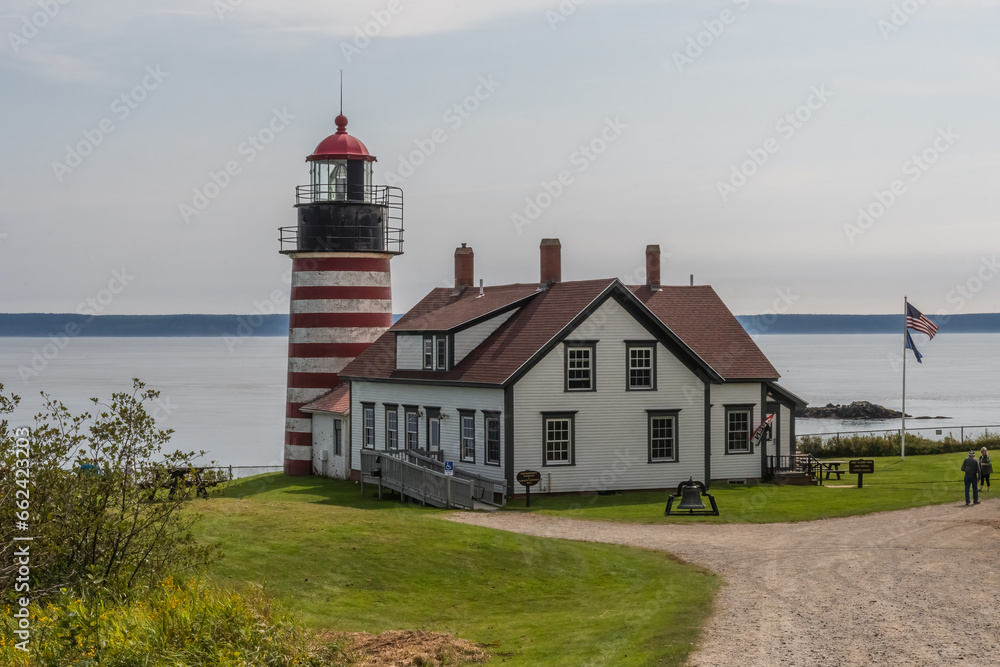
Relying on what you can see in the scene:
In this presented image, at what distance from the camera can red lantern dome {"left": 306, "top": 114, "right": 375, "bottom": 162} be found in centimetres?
4453

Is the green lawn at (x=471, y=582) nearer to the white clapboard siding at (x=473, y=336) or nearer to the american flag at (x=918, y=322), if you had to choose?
the white clapboard siding at (x=473, y=336)

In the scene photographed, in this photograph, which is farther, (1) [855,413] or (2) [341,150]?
(1) [855,413]

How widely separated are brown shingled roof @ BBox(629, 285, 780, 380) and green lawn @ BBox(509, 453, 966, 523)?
A: 391 cm

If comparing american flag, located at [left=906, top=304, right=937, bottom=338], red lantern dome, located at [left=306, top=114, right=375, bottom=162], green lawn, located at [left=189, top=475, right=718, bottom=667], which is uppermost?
red lantern dome, located at [left=306, top=114, right=375, bottom=162]

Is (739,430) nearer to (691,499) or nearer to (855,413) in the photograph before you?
(691,499)

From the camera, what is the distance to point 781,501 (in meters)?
33.7

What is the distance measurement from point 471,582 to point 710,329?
2194cm

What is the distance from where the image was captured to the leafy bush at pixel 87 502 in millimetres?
15820

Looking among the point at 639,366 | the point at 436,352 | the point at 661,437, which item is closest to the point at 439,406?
the point at 436,352

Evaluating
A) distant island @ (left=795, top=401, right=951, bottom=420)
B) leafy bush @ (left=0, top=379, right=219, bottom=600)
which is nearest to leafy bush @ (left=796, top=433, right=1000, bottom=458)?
leafy bush @ (left=0, top=379, right=219, bottom=600)

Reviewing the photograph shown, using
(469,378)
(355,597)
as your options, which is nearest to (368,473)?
(469,378)

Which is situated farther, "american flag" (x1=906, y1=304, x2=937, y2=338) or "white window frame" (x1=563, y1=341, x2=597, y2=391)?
"american flag" (x1=906, y1=304, x2=937, y2=338)

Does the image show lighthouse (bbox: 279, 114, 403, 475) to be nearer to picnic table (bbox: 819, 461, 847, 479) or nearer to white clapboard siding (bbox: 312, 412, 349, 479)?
white clapboard siding (bbox: 312, 412, 349, 479)

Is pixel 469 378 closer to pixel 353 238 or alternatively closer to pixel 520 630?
pixel 353 238
